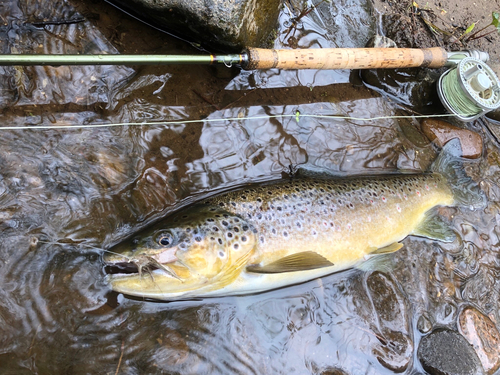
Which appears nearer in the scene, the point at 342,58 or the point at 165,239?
the point at 165,239

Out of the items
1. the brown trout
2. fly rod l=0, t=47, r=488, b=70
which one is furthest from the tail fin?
fly rod l=0, t=47, r=488, b=70

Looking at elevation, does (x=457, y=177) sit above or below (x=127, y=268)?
above

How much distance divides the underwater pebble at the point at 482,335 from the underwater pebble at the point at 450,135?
1.49 m

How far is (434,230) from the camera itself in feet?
9.77

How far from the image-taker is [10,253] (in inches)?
83.7

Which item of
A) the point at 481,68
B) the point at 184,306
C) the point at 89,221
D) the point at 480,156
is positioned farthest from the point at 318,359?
the point at 481,68

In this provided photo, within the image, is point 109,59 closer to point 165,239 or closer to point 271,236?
point 165,239

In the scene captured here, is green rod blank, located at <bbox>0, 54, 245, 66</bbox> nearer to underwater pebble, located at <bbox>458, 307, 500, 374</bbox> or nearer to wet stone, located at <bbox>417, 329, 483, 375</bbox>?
wet stone, located at <bbox>417, 329, 483, 375</bbox>

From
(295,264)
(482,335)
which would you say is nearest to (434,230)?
(482,335)

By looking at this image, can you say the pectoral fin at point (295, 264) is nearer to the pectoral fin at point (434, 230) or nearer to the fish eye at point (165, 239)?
the fish eye at point (165, 239)

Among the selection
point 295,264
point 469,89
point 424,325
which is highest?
point 469,89

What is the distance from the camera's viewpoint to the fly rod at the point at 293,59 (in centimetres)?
200

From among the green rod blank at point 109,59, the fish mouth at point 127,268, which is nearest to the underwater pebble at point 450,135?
the green rod blank at point 109,59

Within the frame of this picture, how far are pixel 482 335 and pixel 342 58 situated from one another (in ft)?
8.27
